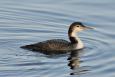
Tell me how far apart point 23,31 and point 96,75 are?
5.31 m

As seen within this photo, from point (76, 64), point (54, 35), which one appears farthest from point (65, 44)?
point (76, 64)

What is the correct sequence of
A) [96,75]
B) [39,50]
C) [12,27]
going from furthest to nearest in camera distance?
[12,27] < [39,50] < [96,75]

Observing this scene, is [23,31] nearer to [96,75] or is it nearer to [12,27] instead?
[12,27]

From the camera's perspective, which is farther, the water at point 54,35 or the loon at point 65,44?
the loon at point 65,44

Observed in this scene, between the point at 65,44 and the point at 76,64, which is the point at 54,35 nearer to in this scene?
the point at 65,44

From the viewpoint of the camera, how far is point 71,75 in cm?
1795

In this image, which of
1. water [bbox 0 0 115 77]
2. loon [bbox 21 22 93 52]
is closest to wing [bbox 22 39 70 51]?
loon [bbox 21 22 93 52]

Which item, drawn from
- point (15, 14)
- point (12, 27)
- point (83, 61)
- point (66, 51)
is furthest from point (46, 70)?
point (15, 14)

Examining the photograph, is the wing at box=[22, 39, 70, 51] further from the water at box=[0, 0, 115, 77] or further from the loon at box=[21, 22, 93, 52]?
the water at box=[0, 0, 115, 77]

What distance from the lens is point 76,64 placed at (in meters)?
19.4

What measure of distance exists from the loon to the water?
294 mm

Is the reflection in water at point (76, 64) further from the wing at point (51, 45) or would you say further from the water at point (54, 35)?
the wing at point (51, 45)

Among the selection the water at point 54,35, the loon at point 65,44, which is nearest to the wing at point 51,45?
the loon at point 65,44

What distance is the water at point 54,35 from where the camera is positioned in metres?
18.3
